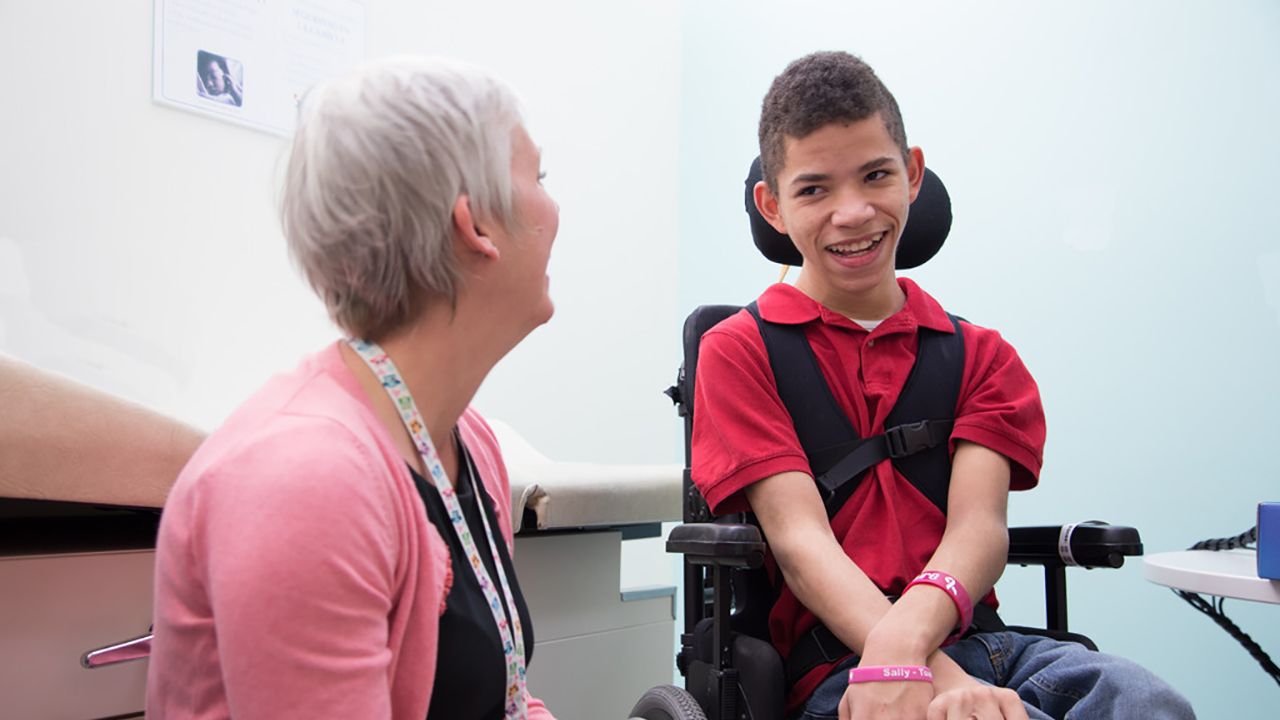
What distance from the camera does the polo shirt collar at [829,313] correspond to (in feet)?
4.14

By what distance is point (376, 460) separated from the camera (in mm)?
655

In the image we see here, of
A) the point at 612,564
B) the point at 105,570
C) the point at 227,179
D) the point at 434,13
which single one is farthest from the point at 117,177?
the point at 612,564

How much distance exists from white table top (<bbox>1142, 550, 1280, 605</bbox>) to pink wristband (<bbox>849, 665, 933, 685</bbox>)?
0.48 meters

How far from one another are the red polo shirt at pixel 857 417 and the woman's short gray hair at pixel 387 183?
517 mm

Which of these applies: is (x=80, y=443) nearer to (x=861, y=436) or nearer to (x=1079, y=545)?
(x=861, y=436)

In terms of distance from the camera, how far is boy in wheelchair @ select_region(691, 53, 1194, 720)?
102 cm

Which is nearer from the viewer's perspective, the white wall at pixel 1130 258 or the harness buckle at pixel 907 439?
the harness buckle at pixel 907 439

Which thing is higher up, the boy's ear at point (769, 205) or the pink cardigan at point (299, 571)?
the boy's ear at point (769, 205)

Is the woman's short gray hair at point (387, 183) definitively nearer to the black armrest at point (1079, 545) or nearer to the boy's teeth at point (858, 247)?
the boy's teeth at point (858, 247)

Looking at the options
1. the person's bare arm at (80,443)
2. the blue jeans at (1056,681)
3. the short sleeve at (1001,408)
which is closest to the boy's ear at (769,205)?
the short sleeve at (1001,408)

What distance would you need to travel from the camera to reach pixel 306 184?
74 centimetres

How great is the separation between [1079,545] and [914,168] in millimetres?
584

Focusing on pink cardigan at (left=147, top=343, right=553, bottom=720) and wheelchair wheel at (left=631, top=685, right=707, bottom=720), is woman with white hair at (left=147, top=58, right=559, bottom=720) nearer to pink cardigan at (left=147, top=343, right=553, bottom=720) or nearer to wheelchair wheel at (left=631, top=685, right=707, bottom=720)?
pink cardigan at (left=147, top=343, right=553, bottom=720)

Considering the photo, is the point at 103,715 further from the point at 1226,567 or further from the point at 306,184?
the point at 1226,567
